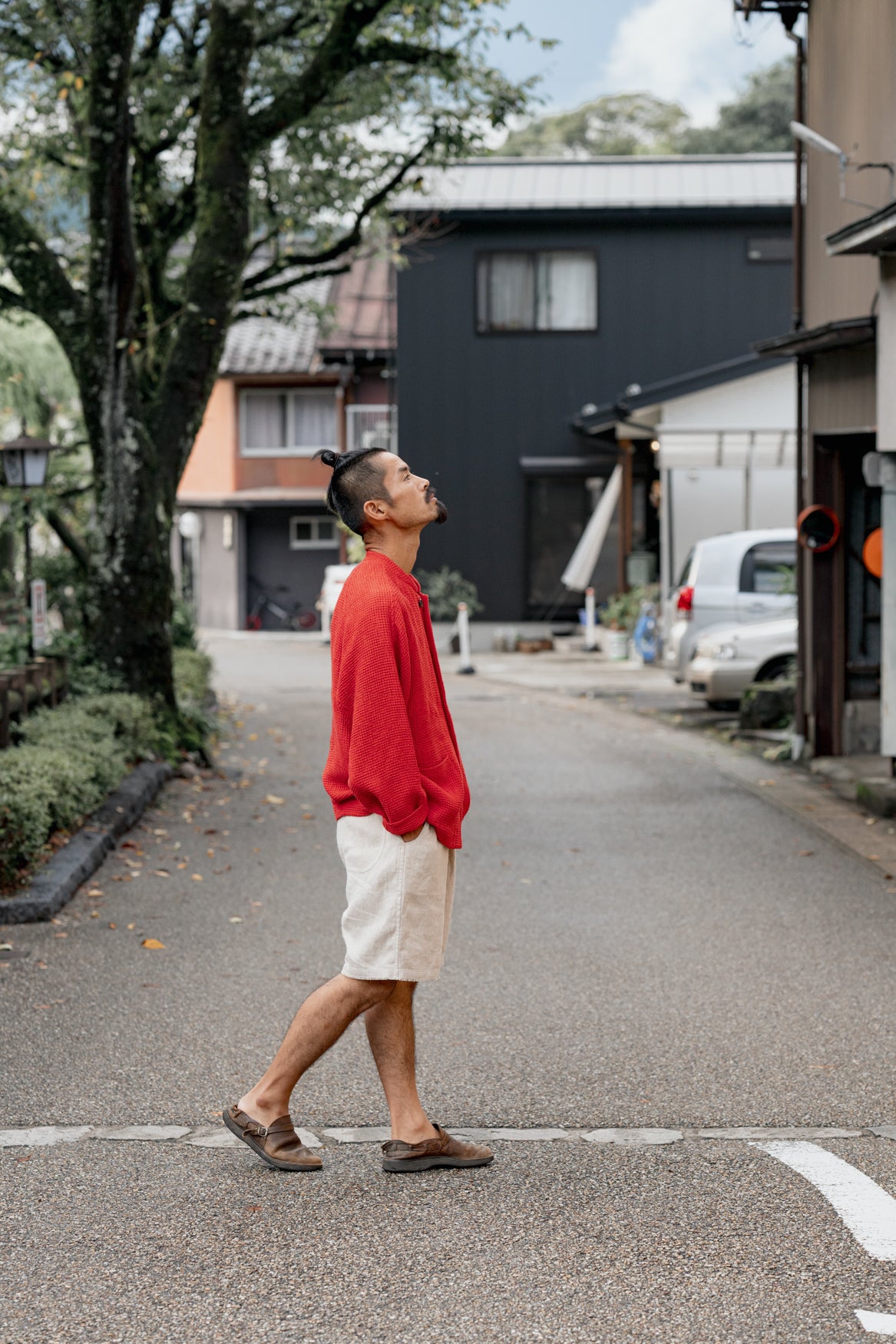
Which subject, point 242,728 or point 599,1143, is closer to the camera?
point 599,1143

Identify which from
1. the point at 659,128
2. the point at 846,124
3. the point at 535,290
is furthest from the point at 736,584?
the point at 659,128

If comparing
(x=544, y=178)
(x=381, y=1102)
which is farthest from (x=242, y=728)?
(x=544, y=178)

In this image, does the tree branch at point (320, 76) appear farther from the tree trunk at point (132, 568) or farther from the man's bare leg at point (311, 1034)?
the man's bare leg at point (311, 1034)

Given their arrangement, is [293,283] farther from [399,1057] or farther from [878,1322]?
[878,1322]

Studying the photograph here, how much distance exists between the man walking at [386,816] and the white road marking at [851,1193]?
2.91 ft

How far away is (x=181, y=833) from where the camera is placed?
1007 centimetres

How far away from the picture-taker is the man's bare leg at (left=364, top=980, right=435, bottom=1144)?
14.2 ft

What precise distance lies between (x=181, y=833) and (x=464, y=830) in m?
1.83

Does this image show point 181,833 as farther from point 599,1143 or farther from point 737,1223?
point 737,1223

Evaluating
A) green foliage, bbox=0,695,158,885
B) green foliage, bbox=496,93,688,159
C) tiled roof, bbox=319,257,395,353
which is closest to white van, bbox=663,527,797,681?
green foliage, bbox=0,695,158,885

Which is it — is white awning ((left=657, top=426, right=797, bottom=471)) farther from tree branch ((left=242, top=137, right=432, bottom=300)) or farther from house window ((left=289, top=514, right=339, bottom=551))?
house window ((left=289, top=514, right=339, bottom=551))

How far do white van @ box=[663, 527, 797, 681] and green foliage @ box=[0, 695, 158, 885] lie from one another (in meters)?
6.87

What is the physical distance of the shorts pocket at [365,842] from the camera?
165 inches

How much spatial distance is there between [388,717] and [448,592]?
76.3 feet
